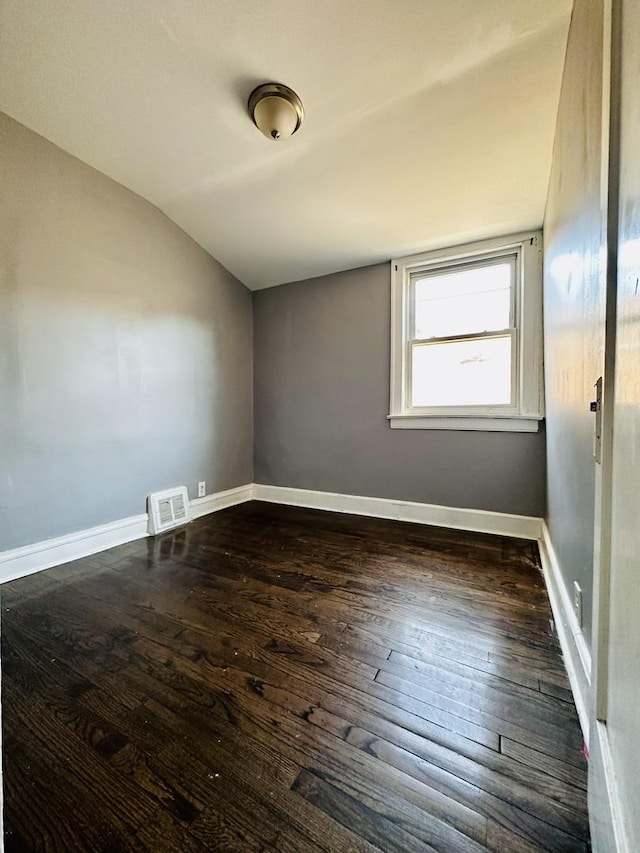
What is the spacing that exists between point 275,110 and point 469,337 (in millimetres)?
1892

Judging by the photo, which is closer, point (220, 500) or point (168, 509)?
point (168, 509)

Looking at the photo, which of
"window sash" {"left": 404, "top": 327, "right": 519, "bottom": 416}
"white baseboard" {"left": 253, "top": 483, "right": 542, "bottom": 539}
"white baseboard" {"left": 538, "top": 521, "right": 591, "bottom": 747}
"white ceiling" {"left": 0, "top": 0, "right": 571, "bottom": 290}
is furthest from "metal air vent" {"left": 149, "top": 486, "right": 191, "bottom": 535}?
"white baseboard" {"left": 538, "top": 521, "right": 591, "bottom": 747}

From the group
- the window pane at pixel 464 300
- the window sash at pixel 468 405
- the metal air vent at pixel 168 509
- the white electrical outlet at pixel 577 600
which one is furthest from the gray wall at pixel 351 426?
the white electrical outlet at pixel 577 600

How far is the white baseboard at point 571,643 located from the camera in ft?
3.11

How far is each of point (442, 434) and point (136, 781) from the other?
8.12ft

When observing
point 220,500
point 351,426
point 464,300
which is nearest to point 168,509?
point 220,500

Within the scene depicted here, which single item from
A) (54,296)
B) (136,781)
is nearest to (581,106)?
(136,781)

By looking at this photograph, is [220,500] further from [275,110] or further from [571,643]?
[275,110]

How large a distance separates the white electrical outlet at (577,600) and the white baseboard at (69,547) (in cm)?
257

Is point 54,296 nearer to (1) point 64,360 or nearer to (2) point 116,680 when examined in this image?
(1) point 64,360

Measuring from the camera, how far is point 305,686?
1.10 m

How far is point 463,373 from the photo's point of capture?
2611 mm

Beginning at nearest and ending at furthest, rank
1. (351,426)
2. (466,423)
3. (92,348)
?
1. (92,348)
2. (466,423)
3. (351,426)

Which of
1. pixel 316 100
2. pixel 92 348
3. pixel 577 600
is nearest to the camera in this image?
pixel 577 600
